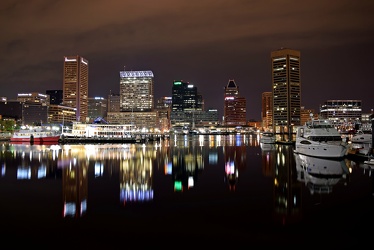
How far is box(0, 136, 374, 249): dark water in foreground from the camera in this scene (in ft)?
40.0

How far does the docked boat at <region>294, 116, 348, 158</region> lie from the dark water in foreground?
915 cm

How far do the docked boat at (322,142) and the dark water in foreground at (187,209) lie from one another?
915 centimetres

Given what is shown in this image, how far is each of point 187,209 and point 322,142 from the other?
27296 millimetres

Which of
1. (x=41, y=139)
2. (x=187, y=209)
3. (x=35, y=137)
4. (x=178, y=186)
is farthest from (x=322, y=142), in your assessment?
(x=35, y=137)

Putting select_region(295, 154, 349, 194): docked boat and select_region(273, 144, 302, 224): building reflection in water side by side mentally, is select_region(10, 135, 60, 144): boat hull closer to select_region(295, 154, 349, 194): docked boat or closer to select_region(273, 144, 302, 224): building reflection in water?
select_region(295, 154, 349, 194): docked boat

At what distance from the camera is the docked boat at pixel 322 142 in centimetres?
3731

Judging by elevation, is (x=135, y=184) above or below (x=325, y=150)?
below

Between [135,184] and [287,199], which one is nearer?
[287,199]

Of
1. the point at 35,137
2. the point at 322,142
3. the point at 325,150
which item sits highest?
the point at 322,142

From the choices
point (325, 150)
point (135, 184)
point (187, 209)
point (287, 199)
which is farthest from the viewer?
point (325, 150)

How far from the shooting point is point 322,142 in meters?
38.9

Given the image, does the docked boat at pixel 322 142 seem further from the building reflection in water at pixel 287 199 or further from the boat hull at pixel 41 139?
the boat hull at pixel 41 139

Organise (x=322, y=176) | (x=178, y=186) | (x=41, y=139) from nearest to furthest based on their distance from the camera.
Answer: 1. (x=178, y=186)
2. (x=322, y=176)
3. (x=41, y=139)

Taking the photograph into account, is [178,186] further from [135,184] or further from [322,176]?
[322,176]
